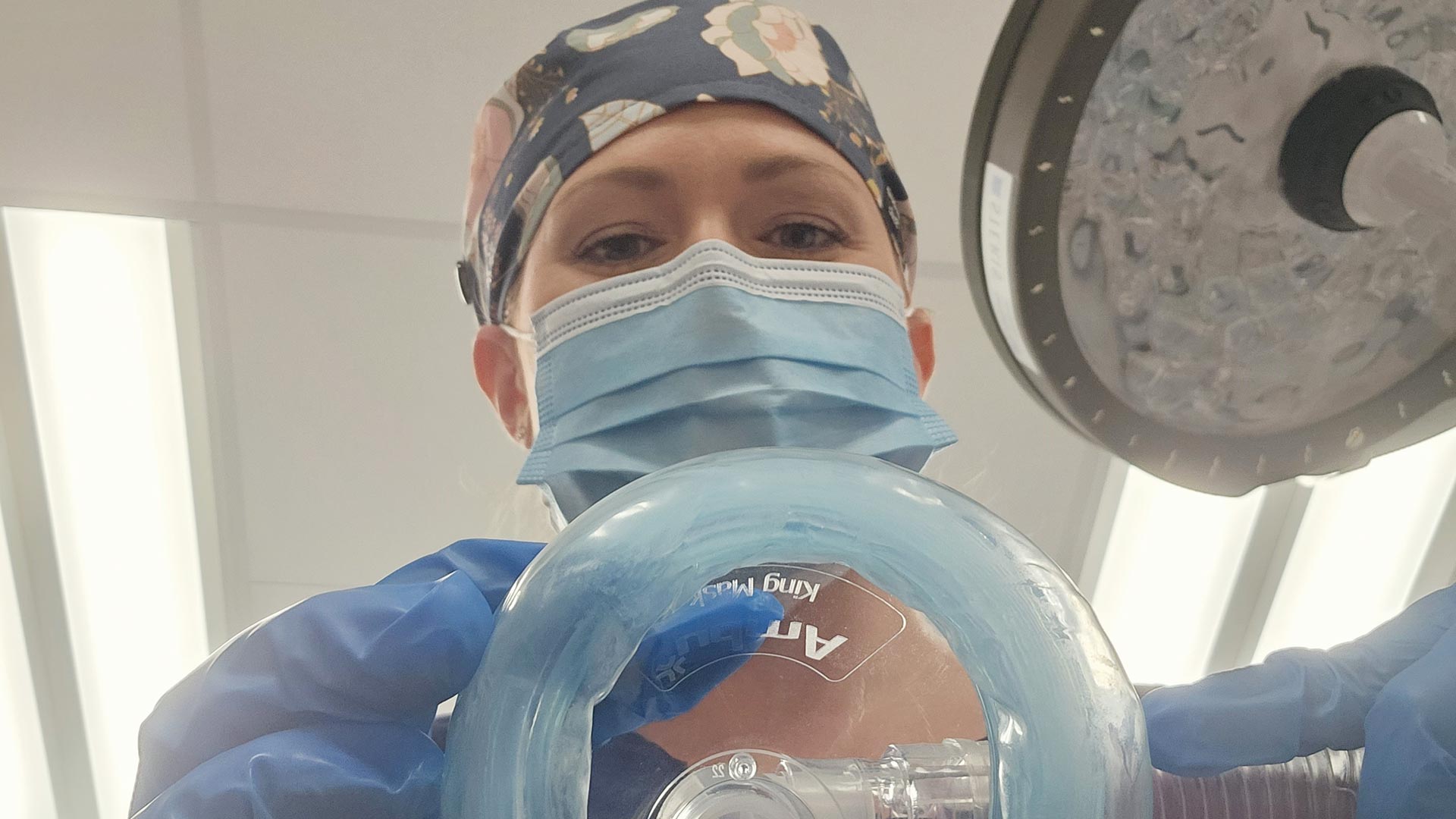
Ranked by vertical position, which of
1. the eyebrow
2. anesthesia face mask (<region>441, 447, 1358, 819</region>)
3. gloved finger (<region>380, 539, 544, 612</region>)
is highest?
the eyebrow

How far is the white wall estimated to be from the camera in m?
1.24

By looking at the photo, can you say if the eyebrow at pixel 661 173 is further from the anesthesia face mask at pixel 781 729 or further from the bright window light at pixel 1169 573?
the bright window light at pixel 1169 573

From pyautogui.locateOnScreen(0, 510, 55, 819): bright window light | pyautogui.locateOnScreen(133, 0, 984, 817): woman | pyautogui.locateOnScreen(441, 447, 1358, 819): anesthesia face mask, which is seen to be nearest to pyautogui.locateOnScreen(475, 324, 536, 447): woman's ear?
pyautogui.locateOnScreen(133, 0, 984, 817): woman

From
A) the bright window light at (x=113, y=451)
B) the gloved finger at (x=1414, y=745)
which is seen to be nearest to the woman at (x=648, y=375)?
the gloved finger at (x=1414, y=745)

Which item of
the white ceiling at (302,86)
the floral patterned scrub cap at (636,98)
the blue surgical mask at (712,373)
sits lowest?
the blue surgical mask at (712,373)

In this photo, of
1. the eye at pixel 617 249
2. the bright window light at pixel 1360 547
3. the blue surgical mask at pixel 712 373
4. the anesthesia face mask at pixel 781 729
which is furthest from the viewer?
the bright window light at pixel 1360 547

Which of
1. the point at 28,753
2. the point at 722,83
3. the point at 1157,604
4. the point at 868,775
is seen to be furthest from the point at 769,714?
the point at 28,753

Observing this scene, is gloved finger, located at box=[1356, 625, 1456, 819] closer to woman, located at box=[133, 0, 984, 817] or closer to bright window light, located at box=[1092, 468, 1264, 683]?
woman, located at box=[133, 0, 984, 817]

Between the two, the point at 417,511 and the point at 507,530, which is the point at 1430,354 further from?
the point at 417,511

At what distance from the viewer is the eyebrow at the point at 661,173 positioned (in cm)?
95

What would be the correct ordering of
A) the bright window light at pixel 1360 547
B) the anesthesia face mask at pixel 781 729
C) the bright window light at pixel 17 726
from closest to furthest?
the anesthesia face mask at pixel 781 729 < the bright window light at pixel 17 726 < the bright window light at pixel 1360 547

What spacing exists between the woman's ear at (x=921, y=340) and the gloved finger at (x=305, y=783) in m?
0.81

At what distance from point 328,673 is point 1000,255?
1.52 ft

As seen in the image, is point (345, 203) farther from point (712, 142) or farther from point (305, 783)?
point (305, 783)
